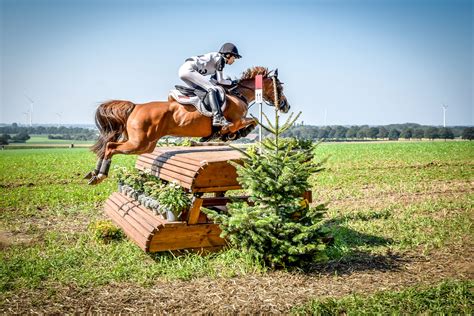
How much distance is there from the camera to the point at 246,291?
4594 mm

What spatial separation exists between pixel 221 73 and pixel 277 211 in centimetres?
332

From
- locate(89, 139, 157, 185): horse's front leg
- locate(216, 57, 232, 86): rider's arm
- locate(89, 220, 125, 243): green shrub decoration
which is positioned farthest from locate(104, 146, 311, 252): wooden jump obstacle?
locate(216, 57, 232, 86): rider's arm

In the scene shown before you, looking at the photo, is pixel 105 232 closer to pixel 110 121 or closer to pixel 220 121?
pixel 110 121

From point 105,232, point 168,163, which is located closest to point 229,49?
point 168,163

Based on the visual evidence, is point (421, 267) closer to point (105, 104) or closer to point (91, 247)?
point (91, 247)

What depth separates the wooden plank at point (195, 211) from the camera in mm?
5742

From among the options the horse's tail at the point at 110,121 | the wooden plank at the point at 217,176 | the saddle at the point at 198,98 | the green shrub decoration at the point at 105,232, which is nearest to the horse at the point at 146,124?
the horse's tail at the point at 110,121

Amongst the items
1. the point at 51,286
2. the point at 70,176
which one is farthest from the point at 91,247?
the point at 70,176

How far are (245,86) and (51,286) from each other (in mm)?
4703

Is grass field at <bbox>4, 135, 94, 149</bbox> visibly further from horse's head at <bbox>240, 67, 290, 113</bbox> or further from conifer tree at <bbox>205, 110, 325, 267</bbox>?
conifer tree at <bbox>205, 110, 325, 267</bbox>

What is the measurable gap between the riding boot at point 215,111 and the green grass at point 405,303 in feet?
12.6

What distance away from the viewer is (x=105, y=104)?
294 inches

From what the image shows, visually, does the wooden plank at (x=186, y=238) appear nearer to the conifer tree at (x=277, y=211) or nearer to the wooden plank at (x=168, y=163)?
the conifer tree at (x=277, y=211)

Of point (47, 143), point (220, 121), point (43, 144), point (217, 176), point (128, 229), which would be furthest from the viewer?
point (47, 143)
